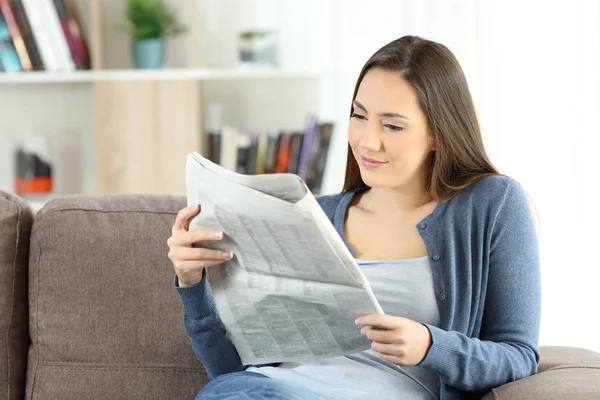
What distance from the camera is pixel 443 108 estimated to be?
4.35ft

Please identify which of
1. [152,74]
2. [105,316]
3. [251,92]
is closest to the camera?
[105,316]

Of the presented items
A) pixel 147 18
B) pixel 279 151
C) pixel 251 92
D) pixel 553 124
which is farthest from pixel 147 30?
pixel 553 124

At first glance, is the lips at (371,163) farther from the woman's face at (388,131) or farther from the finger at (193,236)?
the finger at (193,236)

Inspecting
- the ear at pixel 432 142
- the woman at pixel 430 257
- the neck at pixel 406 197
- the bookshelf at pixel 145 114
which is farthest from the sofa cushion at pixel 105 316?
the bookshelf at pixel 145 114

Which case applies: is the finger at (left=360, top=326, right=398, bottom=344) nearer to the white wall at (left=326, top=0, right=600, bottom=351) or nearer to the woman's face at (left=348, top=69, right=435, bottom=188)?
the woman's face at (left=348, top=69, right=435, bottom=188)

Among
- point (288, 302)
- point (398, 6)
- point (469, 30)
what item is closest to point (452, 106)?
point (288, 302)

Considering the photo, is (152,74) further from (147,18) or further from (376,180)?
(376,180)

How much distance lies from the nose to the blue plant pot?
1789 mm

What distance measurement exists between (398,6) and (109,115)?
1081mm

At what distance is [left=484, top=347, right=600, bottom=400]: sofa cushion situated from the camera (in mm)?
1167

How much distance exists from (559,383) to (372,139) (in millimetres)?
455

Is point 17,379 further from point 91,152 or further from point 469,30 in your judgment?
point 91,152

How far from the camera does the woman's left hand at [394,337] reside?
3.71 ft

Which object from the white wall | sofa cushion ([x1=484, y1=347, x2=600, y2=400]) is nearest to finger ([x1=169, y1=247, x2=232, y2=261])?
sofa cushion ([x1=484, y1=347, x2=600, y2=400])
